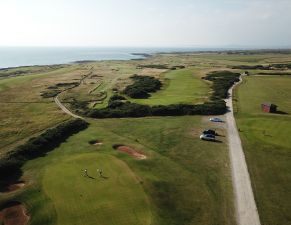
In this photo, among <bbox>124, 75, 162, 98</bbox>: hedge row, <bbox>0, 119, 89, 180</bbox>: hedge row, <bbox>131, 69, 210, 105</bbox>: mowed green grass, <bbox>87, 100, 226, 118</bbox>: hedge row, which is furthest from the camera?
<bbox>124, 75, 162, 98</bbox>: hedge row

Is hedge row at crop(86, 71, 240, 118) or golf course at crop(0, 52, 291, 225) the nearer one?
golf course at crop(0, 52, 291, 225)

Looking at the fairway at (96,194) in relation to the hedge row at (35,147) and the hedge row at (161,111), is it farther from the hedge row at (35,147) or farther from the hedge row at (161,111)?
the hedge row at (161,111)

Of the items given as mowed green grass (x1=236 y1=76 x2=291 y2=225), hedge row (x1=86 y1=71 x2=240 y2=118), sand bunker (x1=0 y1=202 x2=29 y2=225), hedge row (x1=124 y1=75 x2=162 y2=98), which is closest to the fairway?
sand bunker (x1=0 y1=202 x2=29 y2=225)

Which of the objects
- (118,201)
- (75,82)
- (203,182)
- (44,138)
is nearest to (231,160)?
(203,182)

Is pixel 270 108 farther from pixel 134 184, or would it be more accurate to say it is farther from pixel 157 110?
pixel 134 184

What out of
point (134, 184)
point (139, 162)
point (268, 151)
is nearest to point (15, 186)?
point (134, 184)

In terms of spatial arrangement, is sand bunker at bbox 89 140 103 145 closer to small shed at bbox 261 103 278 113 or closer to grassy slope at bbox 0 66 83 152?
grassy slope at bbox 0 66 83 152

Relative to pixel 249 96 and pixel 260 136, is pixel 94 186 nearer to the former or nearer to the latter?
pixel 260 136
